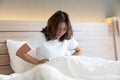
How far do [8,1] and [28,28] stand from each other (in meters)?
0.44

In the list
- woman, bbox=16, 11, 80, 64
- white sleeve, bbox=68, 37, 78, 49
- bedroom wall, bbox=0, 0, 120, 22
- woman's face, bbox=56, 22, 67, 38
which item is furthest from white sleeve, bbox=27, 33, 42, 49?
bedroom wall, bbox=0, 0, 120, 22

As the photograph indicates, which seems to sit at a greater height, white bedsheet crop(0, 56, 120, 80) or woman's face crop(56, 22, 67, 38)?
woman's face crop(56, 22, 67, 38)

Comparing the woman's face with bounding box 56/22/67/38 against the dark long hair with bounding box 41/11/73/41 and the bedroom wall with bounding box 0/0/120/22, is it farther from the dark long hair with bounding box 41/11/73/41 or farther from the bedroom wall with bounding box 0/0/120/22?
the bedroom wall with bounding box 0/0/120/22

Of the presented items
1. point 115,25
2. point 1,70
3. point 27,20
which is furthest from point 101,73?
point 115,25

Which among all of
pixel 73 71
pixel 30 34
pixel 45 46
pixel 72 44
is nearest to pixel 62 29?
pixel 45 46

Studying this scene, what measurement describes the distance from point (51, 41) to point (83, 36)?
2.69 feet

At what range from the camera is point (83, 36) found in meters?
2.73

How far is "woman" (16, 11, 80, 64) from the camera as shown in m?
1.94

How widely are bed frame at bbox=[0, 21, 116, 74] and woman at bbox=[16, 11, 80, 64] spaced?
350 mm

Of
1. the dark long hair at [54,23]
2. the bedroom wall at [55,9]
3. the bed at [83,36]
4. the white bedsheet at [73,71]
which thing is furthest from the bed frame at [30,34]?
the white bedsheet at [73,71]

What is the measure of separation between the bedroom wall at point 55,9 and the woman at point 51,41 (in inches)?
27.8

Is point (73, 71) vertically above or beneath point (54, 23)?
beneath

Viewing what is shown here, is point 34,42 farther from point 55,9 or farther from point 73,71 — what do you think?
point 55,9

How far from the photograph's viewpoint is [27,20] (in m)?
→ 2.59
